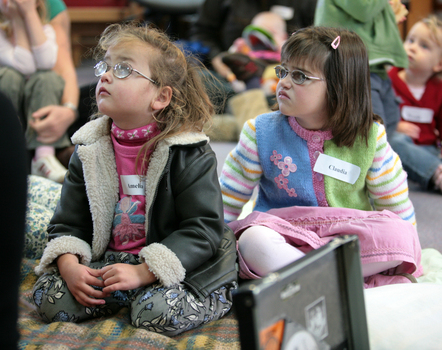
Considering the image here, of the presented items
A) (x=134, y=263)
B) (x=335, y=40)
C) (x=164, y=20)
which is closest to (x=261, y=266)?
(x=134, y=263)

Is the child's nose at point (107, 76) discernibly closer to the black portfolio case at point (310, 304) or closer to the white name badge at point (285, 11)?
the black portfolio case at point (310, 304)

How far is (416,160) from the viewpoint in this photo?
6.23 feet

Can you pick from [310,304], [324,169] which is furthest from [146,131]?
[310,304]

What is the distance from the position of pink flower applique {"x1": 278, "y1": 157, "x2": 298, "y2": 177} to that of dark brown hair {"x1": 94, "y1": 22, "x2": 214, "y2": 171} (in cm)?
22

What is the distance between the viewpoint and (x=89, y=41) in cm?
464

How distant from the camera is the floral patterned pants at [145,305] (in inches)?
36.4

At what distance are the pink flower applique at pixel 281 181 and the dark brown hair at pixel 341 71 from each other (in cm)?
16

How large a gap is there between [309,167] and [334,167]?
60mm

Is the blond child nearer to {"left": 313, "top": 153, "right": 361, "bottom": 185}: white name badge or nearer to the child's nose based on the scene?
{"left": 313, "top": 153, "right": 361, "bottom": 185}: white name badge

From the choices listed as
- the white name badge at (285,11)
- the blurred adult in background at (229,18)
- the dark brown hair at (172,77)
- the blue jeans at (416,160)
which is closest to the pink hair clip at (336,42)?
the dark brown hair at (172,77)

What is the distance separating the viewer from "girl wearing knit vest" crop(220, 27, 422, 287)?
1.08 metres

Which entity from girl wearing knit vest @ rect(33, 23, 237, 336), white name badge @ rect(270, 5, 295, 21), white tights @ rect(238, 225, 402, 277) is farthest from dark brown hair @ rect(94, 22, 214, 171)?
white name badge @ rect(270, 5, 295, 21)

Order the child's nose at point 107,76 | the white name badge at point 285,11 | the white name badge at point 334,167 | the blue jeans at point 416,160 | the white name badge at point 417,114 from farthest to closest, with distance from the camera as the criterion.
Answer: the white name badge at point 285,11
the white name badge at point 417,114
the blue jeans at point 416,160
the white name badge at point 334,167
the child's nose at point 107,76

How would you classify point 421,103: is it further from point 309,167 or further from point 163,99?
point 163,99
